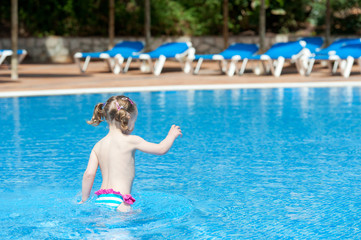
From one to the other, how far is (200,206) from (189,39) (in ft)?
64.4

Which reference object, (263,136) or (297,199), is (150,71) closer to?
(263,136)

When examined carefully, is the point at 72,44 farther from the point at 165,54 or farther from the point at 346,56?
the point at 346,56

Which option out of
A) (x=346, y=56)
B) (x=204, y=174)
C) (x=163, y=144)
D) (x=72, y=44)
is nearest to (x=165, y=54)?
(x=346, y=56)

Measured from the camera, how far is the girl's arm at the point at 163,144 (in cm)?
407

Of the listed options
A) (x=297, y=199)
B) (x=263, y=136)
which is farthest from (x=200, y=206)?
(x=263, y=136)

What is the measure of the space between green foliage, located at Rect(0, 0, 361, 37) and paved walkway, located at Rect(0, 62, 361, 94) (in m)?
5.07

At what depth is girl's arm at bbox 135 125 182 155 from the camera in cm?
407

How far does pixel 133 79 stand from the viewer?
52.6 ft

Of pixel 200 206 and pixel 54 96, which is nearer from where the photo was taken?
pixel 200 206

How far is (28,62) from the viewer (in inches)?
907

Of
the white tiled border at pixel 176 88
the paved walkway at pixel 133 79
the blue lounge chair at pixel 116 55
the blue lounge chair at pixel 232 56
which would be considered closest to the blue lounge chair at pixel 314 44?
the paved walkway at pixel 133 79

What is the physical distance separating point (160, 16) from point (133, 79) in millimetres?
→ 8771

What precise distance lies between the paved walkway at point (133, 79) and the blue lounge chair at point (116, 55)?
29cm

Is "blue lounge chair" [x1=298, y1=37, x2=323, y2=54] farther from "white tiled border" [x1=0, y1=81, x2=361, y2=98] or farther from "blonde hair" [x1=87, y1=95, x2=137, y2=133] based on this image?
"blonde hair" [x1=87, y1=95, x2=137, y2=133]
